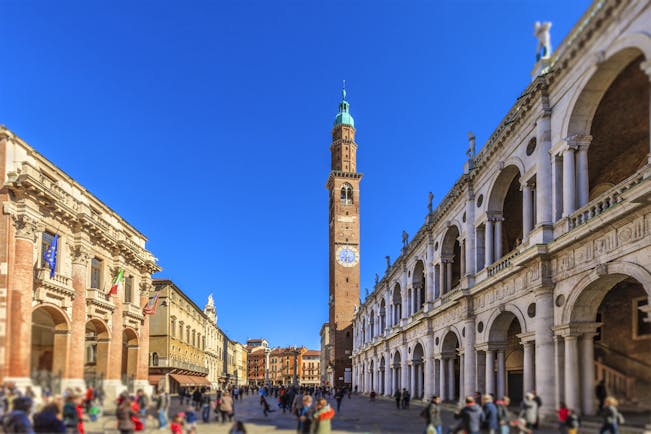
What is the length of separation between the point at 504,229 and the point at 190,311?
124 feet

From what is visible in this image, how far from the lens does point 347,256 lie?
102938mm

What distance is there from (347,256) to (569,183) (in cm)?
7967

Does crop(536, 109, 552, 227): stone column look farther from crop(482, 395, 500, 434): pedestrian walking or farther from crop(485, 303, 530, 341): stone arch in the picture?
crop(482, 395, 500, 434): pedestrian walking

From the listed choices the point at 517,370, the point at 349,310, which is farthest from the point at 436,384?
the point at 349,310

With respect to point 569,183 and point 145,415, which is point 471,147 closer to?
point 569,183

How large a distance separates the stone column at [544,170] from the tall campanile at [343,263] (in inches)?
3003

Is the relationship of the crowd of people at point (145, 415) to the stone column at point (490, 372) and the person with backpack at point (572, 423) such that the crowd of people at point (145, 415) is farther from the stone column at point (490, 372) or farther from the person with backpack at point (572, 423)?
the stone column at point (490, 372)

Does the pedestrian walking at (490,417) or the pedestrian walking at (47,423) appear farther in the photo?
the pedestrian walking at (490,417)

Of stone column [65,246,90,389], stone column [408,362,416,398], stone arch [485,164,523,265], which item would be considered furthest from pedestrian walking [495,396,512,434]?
stone column [408,362,416,398]

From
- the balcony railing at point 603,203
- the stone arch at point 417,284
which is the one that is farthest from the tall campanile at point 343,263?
the balcony railing at point 603,203

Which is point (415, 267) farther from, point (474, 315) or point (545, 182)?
point (545, 182)

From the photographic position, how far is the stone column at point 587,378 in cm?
2245

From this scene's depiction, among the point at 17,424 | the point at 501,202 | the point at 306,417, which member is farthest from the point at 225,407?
the point at 501,202

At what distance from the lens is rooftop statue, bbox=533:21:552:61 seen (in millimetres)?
25336
